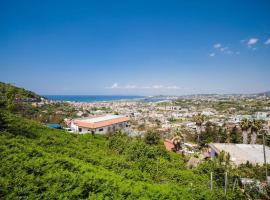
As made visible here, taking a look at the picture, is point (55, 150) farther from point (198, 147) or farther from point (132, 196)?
point (198, 147)

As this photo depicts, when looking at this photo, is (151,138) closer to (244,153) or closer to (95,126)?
(95,126)

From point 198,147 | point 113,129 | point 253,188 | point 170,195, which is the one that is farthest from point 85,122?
point 170,195

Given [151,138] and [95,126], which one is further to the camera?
[95,126]

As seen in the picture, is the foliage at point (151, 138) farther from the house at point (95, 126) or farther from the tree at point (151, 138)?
the house at point (95, 126)

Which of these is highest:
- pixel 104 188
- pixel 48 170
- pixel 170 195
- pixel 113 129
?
pixel 48 170

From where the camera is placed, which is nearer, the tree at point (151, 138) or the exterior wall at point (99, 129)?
the tree at point (151, 138)

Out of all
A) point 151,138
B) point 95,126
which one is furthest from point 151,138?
point 95,126

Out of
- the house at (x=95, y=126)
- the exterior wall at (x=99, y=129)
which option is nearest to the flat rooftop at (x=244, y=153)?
the exterior wall at (x=99, y=129)

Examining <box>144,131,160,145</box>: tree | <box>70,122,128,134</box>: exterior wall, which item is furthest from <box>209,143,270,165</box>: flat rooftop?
<box>70,122,128,134</box>: exterior wall
